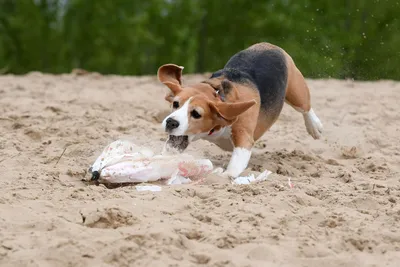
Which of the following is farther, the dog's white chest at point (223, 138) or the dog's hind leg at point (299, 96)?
the dog's hind leg at point (299, 96)

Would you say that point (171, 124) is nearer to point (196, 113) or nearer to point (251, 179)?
point (196, 113)

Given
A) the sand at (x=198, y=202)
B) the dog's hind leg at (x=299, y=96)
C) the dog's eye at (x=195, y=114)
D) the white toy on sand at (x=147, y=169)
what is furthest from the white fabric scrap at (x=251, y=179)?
the dog's hind leg at (x=299, y=96)

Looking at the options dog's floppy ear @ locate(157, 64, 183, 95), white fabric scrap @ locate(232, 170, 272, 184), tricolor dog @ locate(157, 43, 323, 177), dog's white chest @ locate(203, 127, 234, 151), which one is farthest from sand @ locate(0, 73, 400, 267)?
dog's floppy ear @ locate(157, 64, 183, 95)

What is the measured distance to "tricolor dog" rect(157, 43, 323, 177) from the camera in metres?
4.83

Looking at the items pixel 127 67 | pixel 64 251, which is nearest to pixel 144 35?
pixel 127 67

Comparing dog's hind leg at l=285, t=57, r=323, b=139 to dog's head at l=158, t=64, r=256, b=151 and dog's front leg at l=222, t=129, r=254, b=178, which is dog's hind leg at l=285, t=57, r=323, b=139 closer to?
dog's front leg at l=222, t=129, r=254, b=178

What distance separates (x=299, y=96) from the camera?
19.9 feet

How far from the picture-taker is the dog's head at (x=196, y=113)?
4750 millimetres

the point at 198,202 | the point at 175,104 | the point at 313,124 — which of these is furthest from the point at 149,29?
the point at 198,202

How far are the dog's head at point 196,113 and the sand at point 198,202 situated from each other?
1.14 ft

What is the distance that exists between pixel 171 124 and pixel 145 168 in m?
0.32

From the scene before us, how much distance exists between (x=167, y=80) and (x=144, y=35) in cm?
1074

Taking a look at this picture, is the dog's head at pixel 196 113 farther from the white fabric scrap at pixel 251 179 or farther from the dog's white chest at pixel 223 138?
the white fabric scrap at pixel 251 179

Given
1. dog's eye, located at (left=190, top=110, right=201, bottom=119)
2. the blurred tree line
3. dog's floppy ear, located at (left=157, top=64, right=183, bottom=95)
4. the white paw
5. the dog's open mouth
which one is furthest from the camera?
the blurred tree line
